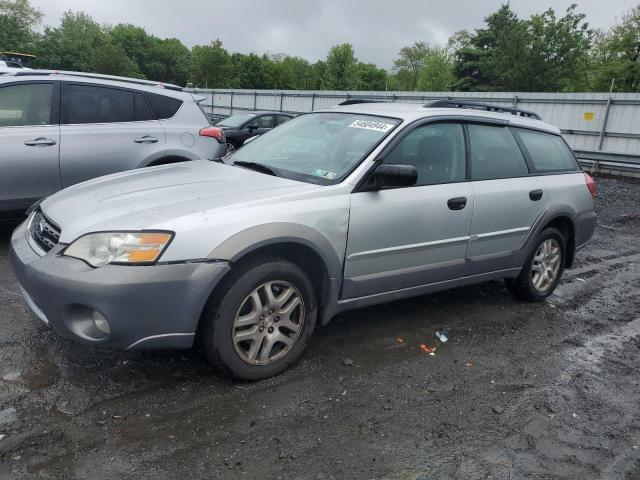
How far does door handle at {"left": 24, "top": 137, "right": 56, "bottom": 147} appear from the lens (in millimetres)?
5488

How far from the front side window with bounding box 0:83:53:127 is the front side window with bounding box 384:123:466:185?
3732 millimetres

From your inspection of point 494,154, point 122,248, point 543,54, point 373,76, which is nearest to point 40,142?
point 122,248

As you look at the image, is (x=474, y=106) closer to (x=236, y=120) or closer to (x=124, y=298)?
(x=124, y=298)

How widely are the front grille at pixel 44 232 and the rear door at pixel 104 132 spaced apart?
228cm

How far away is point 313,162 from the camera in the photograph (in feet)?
13.2

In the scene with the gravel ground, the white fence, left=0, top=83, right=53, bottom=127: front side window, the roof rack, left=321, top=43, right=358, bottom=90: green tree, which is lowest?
the gravel ground

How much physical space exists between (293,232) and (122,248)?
97 centimetres

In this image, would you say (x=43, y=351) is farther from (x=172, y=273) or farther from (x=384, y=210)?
(x=384, y=210)

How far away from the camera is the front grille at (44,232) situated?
3297 millimetres

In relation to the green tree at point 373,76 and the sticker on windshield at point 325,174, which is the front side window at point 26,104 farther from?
the green tree at point 373,76

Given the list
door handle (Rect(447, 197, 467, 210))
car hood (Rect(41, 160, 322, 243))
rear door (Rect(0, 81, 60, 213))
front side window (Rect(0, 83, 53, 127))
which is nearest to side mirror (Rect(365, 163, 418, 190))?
car hood (Rect(41, 160, 322, 243))

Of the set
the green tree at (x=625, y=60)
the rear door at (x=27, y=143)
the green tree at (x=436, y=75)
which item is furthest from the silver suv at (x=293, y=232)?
the green tree at (x=436, y=75)

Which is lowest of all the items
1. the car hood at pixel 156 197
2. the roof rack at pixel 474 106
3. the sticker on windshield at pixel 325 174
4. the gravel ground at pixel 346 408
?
the gravel ground at pixel 346 408

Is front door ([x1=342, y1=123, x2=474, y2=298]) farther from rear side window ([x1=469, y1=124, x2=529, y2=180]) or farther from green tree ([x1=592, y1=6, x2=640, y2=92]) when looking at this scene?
green tree ([x1=592, y1=6, x2=640, y2=92])
